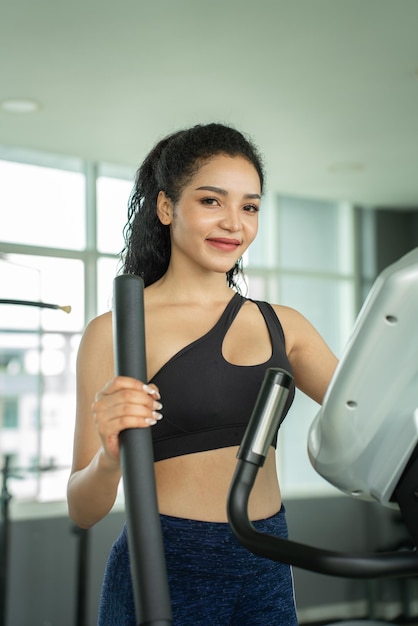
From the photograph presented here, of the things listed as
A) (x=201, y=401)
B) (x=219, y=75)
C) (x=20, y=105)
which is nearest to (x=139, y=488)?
(x=201, y=401)

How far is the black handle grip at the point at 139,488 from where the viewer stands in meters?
0.65

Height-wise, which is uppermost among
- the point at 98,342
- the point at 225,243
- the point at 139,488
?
the point at 225,243

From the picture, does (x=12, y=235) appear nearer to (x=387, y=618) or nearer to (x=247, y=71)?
(x=247, y=71)

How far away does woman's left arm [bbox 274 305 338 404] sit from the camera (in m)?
1.30

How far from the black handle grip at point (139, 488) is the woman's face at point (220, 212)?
1.49 ft

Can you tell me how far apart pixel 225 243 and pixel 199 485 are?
14.2 inches

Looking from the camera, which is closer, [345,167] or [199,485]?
[199,485]

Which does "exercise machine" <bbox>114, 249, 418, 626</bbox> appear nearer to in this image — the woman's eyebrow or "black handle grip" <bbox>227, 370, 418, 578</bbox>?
"black handle grip" <bbox>227, 370, 418, 578</bbox>

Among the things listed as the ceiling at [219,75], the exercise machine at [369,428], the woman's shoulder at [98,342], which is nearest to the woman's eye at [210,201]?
the woman's shoulder at [98,342]

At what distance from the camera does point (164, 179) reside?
1353 millimetres

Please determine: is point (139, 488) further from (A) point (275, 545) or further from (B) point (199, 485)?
(B) point (199, 485)

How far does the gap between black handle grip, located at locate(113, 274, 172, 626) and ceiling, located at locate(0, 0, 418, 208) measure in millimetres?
2355

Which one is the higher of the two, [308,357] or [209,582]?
[308,357]

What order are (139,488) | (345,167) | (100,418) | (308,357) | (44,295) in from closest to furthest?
1. (139,488)
2. (100,418)
3. (308,357)
4. (44,295)
5. (345,167)
